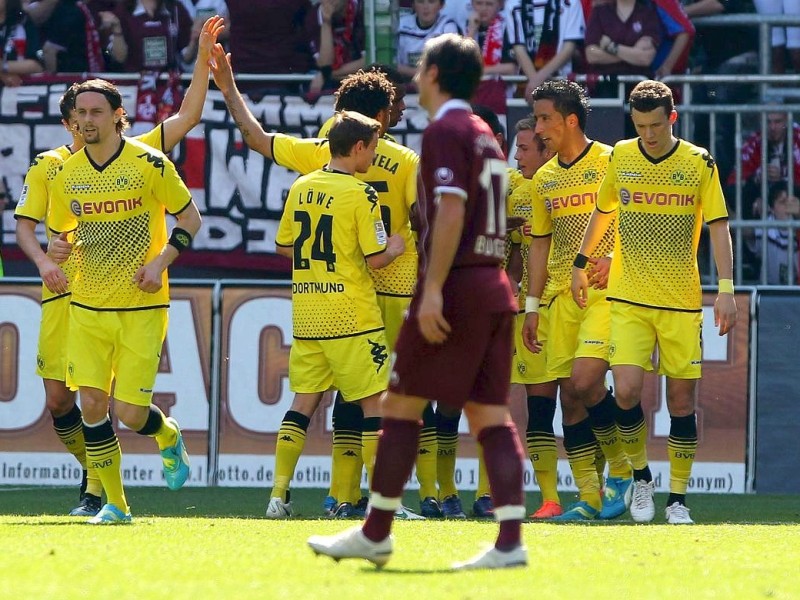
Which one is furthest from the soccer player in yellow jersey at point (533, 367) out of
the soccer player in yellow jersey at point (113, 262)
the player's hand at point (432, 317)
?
the player's hand at point (432, 317)

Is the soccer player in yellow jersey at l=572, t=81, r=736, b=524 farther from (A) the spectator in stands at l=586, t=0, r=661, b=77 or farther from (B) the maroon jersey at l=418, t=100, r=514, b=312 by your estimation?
(A) the spectator in stands at l=586, t=0, r=661, b=77

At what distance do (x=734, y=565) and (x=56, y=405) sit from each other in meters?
5.22

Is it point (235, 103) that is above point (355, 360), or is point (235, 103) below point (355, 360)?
above

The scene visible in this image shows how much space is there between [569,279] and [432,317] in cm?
392

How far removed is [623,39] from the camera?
13.4 metres

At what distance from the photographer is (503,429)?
6.30m

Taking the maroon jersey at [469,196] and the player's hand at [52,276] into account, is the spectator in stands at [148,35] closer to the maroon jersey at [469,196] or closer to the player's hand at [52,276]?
the player's hand at [52,276]

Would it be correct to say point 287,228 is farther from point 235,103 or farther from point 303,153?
point 235,103

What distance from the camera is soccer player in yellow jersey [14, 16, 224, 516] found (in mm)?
9109

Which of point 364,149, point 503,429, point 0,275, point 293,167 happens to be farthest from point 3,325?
point 503,429

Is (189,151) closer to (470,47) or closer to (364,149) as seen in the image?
(364,149)

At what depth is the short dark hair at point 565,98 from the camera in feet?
31.8

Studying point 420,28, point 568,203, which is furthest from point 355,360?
point 420,28

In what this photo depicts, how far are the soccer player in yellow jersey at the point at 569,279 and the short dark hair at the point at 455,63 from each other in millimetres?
3449
